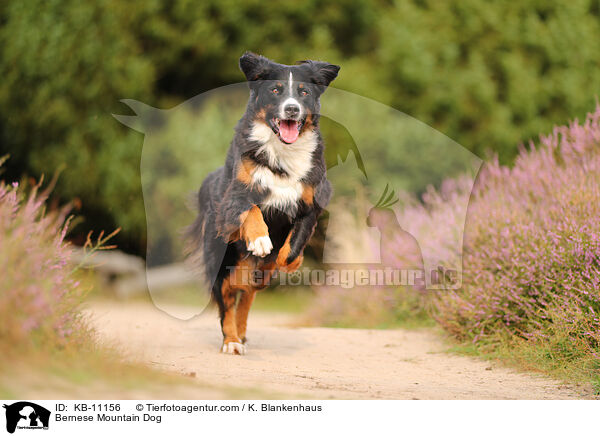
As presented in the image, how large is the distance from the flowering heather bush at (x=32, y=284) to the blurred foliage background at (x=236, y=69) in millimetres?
8027

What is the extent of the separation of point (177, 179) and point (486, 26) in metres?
8.99

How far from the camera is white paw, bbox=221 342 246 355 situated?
5.91 m

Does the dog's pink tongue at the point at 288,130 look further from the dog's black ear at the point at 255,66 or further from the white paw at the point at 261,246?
the white paw at the point at 261,246

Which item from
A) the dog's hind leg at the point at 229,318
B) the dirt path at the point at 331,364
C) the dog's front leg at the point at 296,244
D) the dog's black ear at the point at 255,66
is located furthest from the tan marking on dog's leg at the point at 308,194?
the dirt path at the point at 331,364

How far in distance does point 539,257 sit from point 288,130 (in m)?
2.82

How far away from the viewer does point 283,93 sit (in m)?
5.26

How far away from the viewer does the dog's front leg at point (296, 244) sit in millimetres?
5418

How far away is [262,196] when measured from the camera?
536cm

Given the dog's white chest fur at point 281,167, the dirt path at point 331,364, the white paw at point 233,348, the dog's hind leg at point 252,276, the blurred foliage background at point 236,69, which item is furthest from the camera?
the blurred foliage background at point 236,69

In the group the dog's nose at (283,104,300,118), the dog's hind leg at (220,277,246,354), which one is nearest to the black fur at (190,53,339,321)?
the dog's nose at (283,104,300,118)
